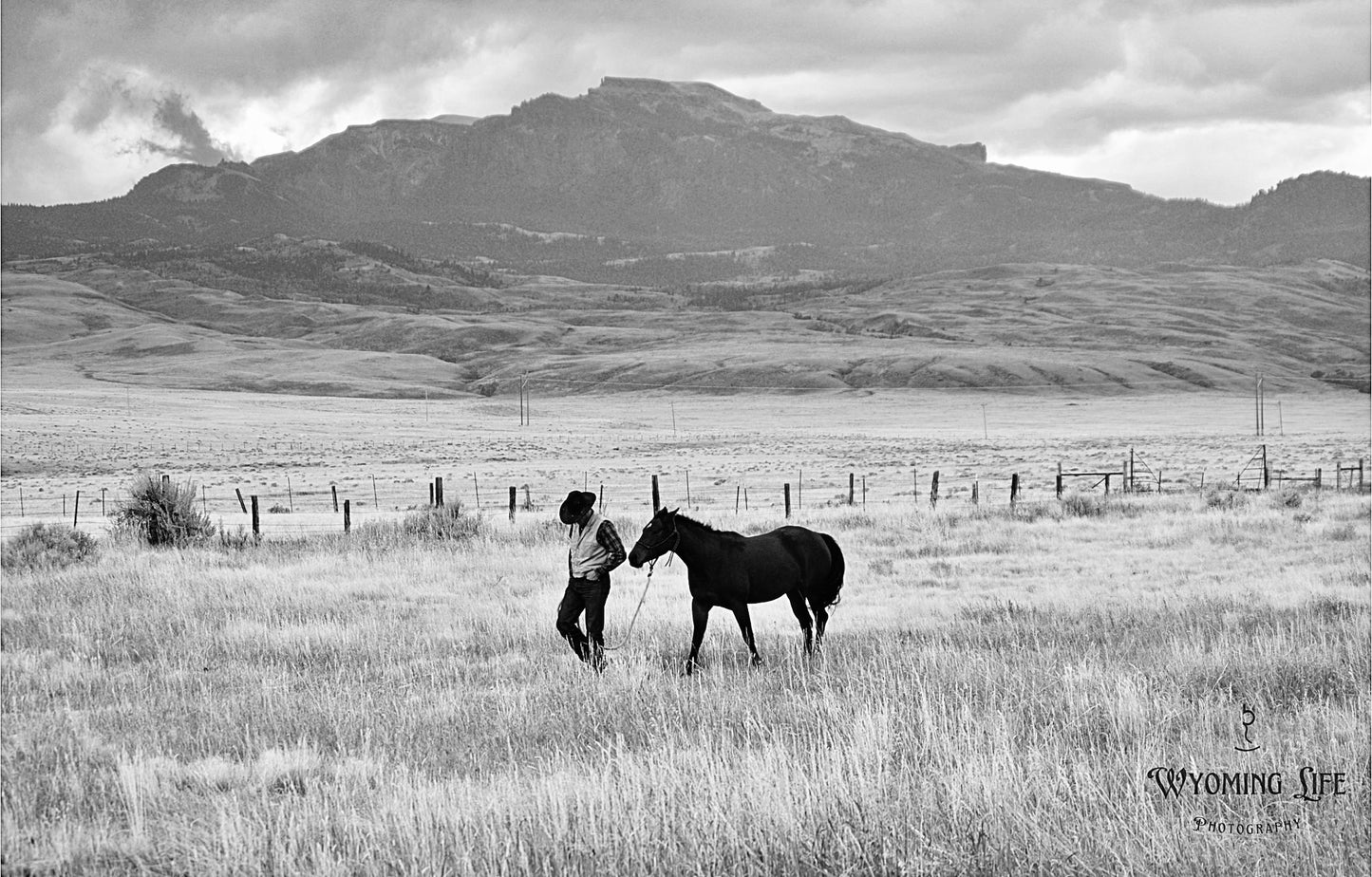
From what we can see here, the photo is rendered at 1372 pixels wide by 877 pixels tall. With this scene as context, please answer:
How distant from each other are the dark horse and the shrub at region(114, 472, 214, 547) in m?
15.8

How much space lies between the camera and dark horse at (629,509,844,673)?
10195mm

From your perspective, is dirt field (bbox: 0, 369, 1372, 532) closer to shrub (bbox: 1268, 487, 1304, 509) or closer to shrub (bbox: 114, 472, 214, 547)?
shrub (bbox: 114, 472, 214, 547)

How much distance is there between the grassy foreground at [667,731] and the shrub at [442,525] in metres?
5.98

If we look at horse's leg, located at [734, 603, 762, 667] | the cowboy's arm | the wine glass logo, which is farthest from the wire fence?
the wine glass logo

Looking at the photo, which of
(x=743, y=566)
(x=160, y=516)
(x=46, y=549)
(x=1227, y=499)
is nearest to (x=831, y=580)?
(x=743, y=566)

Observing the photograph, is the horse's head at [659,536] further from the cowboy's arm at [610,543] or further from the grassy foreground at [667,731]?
the grassy foreground at [667,731]

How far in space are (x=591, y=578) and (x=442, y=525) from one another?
563 inches

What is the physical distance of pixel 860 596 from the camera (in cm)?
1736

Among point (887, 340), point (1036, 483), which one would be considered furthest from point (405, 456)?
point (887, 340)

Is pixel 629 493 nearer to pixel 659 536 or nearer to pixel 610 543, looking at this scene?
pixel 610 543

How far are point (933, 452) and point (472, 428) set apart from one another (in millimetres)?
40481

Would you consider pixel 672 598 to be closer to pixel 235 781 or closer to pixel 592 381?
pixel 235 781

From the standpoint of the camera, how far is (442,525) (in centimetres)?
2455

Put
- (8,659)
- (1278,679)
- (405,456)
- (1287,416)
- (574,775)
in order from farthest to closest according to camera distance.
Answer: (1287,416)
(405,456)
(8,659)
(1278,679)
(574,775)
